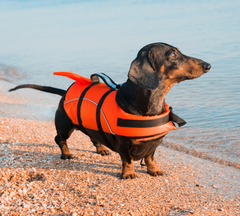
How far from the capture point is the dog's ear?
9.52ft

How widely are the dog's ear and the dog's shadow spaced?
4.42 feet

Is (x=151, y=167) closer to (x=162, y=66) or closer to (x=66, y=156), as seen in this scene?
(x=66, y=156)

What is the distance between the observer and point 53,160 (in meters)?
3.99

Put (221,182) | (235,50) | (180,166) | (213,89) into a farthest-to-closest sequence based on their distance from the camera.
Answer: (235,50)
(213,89)
(180,166)
(221,182)

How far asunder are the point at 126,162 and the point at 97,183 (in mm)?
419

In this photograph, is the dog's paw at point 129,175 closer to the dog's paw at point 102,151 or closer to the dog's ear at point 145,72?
the dog's paw at point 102,151

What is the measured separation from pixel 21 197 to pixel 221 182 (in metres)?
2.38

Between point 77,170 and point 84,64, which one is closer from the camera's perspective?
point 77,170

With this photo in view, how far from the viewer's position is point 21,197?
2.87 m

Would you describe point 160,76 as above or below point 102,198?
above

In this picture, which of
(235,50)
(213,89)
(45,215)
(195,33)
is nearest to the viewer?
(45,215)

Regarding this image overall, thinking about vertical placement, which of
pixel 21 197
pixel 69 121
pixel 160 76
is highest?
pixel 160 76

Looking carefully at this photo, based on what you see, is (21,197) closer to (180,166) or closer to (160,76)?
(160,76)

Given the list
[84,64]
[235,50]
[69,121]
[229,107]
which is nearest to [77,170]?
[69,121]
